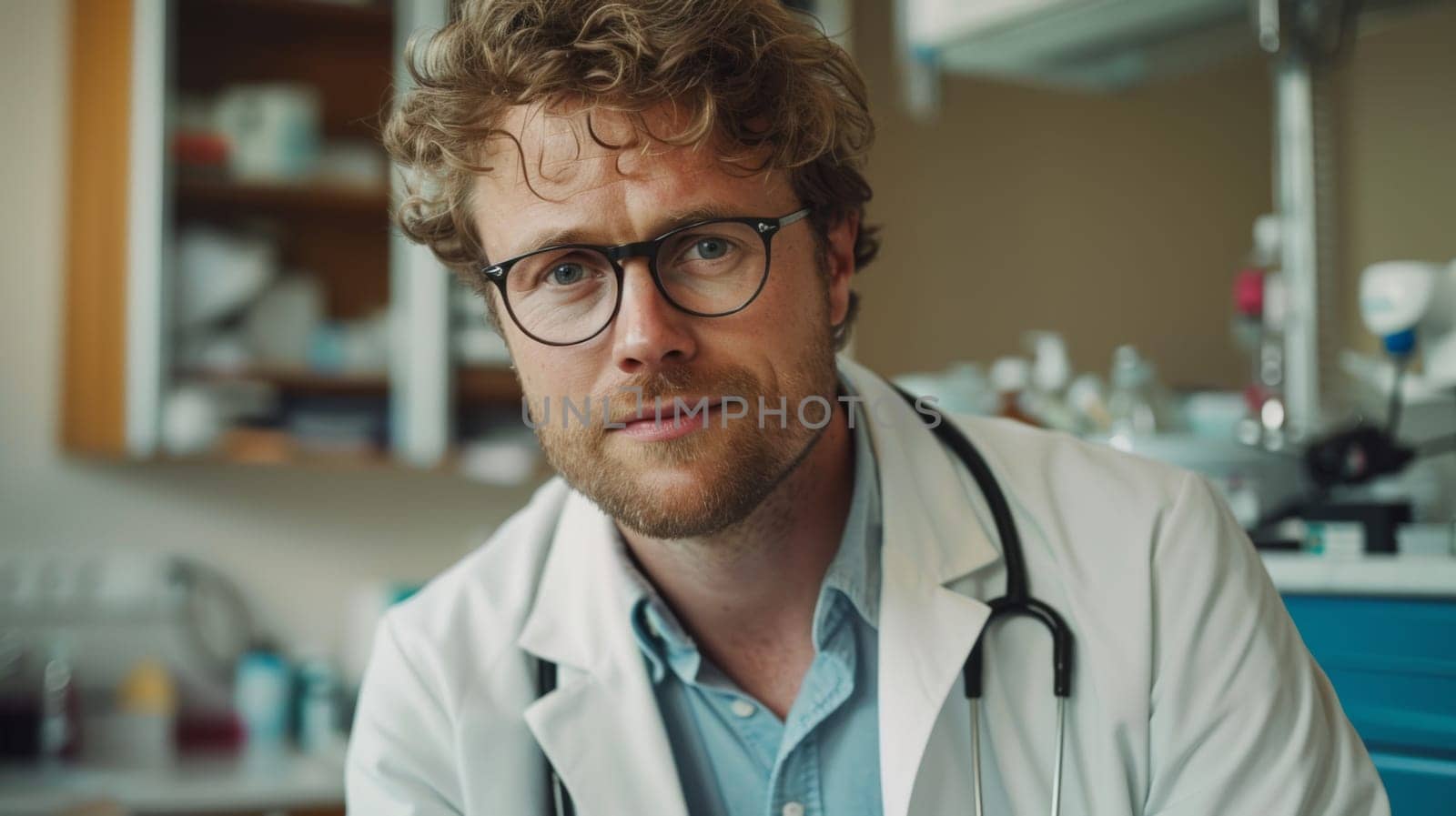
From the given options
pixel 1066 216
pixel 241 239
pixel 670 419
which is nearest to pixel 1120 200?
pixel 1066 216

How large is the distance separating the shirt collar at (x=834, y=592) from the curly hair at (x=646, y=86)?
197 millimetres

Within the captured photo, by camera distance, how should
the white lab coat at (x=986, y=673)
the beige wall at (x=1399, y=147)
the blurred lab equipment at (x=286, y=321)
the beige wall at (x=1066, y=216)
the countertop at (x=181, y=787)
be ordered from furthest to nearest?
the beige wall at (x=1066, y=216)
the beige wall at (x=1399, y=147)
the blurred lab equipment at (x=286, y=321)
the countertop at (x=181, y=787)
the white lab coat at (x=986, y=673)

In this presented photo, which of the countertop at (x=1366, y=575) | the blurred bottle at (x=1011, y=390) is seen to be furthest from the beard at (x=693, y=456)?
the blurred bottle at (x=1011, y=390)

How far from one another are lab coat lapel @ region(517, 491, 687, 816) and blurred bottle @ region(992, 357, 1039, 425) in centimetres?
82

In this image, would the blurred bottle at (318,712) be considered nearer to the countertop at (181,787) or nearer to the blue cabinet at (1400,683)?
the countertop at (181,787)

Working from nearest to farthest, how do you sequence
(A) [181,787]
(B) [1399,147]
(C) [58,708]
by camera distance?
(A) [181,787], (C) [58,708], (B) [1399,147]

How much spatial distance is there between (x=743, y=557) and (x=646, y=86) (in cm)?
44

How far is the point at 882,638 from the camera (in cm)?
110

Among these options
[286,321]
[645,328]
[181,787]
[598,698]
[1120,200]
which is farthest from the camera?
[1120,200]

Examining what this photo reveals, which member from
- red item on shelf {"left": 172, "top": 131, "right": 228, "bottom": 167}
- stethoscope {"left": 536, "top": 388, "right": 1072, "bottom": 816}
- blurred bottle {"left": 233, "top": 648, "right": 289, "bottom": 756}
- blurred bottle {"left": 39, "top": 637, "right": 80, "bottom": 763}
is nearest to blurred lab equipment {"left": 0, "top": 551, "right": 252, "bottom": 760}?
blurred bottle {"left": 39, "top": 637, "right": 80, "bottom": 763}

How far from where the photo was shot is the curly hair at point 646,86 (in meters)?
1.10

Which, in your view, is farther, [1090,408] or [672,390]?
[1090,408]

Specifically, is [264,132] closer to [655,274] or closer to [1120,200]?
[655,274]

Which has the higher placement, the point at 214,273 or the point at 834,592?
the point at 214,273
